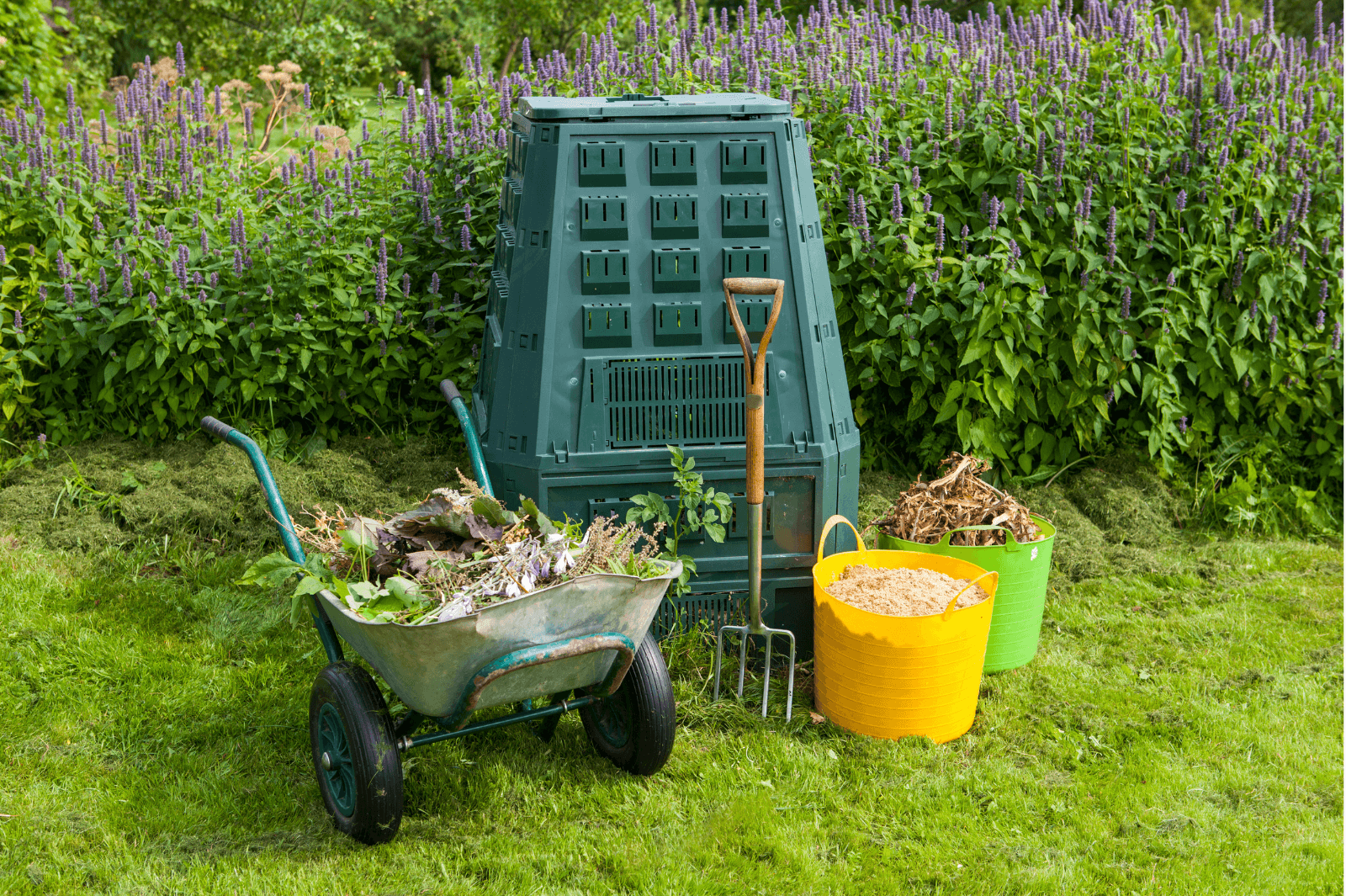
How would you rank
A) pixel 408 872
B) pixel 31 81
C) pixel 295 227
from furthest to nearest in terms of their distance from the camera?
1. pixel 31 81
2. pixel 295 227
3. pixel 408 872

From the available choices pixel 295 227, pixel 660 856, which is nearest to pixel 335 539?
pixel 660 856

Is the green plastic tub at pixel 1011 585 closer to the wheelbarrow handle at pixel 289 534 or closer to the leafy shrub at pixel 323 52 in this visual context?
the wheelbarrow handle at pixel 289 534

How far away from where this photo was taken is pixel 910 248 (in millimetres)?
4266

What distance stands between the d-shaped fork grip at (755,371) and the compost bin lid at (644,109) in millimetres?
500

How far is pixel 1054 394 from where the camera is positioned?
4.57 metres

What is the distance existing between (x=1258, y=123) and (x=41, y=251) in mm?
5108

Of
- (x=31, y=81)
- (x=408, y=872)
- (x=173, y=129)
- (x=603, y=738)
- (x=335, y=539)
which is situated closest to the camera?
(x=408, y=872)

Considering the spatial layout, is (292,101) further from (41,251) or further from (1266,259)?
(1266,259)

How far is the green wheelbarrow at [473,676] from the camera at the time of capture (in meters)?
2.37

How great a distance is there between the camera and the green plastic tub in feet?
11.2

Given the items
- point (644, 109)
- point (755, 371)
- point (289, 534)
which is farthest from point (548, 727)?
point (644, 109)

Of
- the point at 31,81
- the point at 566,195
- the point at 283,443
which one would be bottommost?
the point at 283,443

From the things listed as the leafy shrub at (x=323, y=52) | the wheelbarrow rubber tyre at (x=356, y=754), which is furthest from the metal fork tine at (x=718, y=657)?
the leafy shrub at (x=323, y=52)

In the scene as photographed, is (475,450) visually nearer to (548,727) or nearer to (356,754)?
(548,727)
